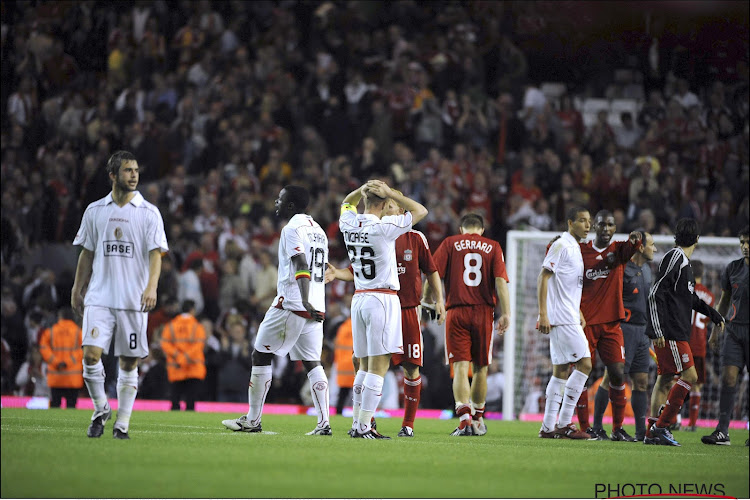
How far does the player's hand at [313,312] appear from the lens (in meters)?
9.30

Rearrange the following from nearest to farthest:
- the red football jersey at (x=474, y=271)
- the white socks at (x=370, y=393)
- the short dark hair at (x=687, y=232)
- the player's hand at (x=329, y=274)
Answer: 1. the white socks at (x=370, y=393)
2. the player's hand at (x=329, y=274)
3. the short dark hair at (x=687, y=232)
4. the red football jersey at (x=474, y=271)

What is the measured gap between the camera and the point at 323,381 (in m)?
9.61

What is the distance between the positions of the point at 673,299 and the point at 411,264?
8.63ft

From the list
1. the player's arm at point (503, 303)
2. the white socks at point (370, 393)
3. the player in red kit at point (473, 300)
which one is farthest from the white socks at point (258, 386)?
the player's arm at point (503, 303)

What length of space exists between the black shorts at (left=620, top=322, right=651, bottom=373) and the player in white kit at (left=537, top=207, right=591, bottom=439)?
113cm

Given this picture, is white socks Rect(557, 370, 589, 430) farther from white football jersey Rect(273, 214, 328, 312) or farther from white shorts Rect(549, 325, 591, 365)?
white football jersey Rect(273, 214, 328, 312)

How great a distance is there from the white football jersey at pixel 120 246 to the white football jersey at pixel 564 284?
13.4 ft

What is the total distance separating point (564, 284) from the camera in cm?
1046

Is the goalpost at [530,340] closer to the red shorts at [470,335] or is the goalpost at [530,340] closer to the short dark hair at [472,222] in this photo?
the short dark hair at [472,222]

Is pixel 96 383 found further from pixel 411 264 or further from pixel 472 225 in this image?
pixel 472 225

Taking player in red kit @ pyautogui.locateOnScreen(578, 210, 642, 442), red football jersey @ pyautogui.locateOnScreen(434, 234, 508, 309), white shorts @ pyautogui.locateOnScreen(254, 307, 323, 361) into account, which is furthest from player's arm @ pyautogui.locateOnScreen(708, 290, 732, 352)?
white shorts @ pyautogui.locateOnScreen(254, 307, 323, 361)

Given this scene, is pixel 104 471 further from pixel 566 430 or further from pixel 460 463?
pixel 566 430

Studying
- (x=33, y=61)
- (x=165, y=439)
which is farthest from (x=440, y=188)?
(x=165, y=439)

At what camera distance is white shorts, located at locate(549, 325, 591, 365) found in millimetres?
10320
